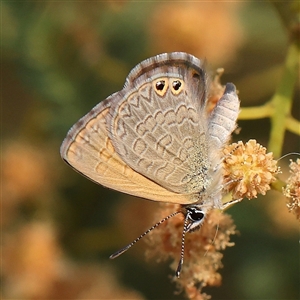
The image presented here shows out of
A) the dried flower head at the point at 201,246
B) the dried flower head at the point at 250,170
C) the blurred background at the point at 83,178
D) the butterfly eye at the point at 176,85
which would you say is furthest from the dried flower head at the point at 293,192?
the blurred background at the point at 83,178

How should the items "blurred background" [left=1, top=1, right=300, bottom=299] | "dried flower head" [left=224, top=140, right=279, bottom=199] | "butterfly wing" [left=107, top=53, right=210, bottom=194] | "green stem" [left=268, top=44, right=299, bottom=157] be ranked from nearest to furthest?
"dried flower head" [left=224, top=140, right=279, bottom=199] < "butterfly wing" [left=107, top=53, right=210, bottom=194] < "green stem" [left=268, top=44, right=299, bottom=157] < "blurred background" [left=1, top=1, right=300, bottom=299]

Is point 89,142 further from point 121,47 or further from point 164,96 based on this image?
point 121,47

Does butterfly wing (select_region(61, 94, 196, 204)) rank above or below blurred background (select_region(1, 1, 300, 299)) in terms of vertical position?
below

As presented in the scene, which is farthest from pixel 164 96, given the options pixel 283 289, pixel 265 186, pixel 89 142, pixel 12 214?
pixel 283 289

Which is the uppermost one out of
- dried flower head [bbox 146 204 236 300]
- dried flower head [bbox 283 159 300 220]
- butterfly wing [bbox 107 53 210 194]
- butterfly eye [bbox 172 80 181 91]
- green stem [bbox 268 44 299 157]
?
green stem [bbox 268 44 299 157]

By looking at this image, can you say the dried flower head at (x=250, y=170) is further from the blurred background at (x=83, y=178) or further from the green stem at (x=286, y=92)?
the blurred background at (x=83, y=178)

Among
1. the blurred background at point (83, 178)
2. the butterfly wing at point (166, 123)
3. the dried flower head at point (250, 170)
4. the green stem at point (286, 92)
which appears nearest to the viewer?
the dried flower head at point (250, 170)

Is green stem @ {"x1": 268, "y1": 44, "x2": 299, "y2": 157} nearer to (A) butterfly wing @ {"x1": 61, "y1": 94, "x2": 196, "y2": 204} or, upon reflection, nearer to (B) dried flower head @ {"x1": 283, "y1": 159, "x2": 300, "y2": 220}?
(B) dried flower head @ {"x1": 283, "y1": 159, "x2": 300, "y2": 220}

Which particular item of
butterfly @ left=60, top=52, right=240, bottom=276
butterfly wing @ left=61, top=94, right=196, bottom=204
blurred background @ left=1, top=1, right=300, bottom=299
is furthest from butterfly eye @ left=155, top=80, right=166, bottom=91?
blurred background @ left=1, top=1, right=300, bottom=299
